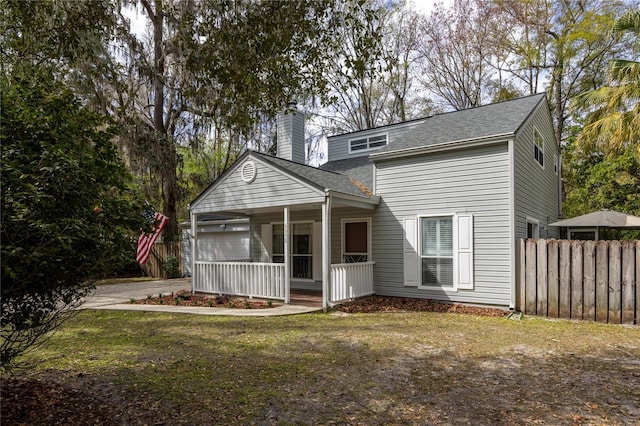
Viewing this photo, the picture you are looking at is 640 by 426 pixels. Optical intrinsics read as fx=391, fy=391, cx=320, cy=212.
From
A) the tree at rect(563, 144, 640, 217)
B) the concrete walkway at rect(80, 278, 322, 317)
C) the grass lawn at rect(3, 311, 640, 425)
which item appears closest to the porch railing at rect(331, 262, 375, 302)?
the concrete walkway at rect(80, 278, 322, 317)

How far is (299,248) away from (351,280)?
3.03 meters

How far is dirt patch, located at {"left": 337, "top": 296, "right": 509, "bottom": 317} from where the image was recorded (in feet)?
29.0

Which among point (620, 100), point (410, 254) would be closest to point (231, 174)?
point (410, 254)

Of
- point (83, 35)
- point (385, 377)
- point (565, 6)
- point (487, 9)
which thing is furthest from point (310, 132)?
point (385, 377)

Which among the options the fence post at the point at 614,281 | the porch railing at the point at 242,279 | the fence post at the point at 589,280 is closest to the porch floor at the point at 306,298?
the porch railing at the point at 242,279

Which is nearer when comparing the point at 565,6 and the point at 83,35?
the point at 83,35

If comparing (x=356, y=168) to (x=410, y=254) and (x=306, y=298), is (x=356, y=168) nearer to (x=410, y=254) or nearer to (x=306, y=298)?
(x=410, y=254)

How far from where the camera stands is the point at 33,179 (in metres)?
2.84

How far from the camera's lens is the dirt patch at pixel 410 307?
8.83 m

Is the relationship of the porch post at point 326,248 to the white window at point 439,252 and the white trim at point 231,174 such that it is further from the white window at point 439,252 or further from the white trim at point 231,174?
the white window at point 439,252

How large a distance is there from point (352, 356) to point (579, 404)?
2658 mm

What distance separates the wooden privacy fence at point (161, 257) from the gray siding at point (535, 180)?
14183 mm

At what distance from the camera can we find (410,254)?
999cm

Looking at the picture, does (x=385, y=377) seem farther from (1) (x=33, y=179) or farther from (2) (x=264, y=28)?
(2) (x=264, y=28)
